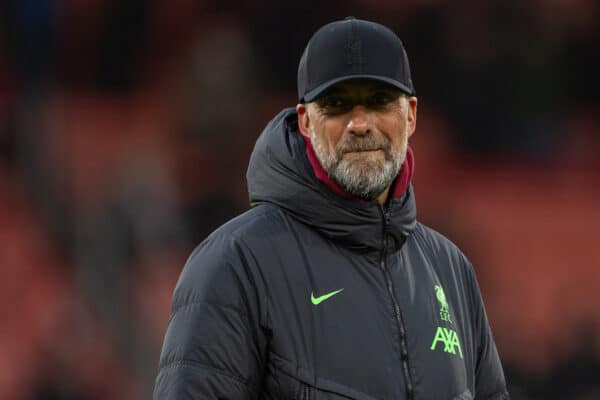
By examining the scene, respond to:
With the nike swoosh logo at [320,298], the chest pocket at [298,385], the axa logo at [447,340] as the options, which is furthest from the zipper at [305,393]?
the axa logo at [447,340]

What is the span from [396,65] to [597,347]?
243 inches

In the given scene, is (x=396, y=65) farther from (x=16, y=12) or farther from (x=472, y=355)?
(x=16, y=12)

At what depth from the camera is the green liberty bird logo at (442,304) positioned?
2.62 m

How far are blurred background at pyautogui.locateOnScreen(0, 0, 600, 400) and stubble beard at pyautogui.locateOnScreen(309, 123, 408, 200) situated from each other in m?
5.39

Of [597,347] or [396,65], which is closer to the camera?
[396,65]

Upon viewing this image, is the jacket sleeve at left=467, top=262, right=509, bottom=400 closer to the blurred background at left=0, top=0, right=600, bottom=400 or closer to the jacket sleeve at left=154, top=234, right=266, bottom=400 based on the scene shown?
the jacket sleeve at left=154, top=234, right=266, bottom=400

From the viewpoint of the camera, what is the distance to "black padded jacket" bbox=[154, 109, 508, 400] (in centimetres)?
237

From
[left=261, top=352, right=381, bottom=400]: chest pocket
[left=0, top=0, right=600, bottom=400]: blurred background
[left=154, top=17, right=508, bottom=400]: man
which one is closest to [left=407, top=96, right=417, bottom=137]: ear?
[left=154, top=17, right=508, bottom=400]: man

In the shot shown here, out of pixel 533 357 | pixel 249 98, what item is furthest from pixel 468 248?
pixel 249 98

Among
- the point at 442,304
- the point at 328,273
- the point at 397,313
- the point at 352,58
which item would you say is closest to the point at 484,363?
the point at 442,304

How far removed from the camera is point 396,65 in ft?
8.31

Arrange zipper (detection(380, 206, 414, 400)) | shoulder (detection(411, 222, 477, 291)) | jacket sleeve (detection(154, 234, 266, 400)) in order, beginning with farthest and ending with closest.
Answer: shoulder (detection(411, 222, 477, 291))
zipper (detection(380, 206, 414, 400))
jacket sleeve (detection(154, 234, 266, 400))

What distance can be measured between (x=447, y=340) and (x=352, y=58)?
579 millimetres

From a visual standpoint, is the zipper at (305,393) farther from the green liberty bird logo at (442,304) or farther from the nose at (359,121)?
the nose at (359,121)
